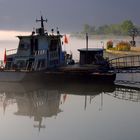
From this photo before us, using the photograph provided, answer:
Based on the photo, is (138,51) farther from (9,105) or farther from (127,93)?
(9,105)

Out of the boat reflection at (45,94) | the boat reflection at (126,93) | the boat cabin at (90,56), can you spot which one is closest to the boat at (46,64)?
the boat cabin at (90,56)

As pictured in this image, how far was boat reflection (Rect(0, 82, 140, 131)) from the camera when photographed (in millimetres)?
35031

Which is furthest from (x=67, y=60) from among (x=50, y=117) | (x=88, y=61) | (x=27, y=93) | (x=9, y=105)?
(x=50, y=117)

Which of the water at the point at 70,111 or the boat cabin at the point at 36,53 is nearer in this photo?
the water at the point at 70,111

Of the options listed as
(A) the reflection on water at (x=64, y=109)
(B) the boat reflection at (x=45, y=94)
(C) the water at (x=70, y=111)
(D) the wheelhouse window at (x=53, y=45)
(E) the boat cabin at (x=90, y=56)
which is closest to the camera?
(C) the water at (x=70, y=111)

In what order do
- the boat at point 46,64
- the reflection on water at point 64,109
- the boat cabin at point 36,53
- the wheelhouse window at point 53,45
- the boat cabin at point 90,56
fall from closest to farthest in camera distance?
1. the reflection on water at point 64,109
2. the boat at point 46,64
3. the boat cabin at point 36,53
4. the wheelhouse window at point 53,45
5. the boat cabin at point 90,56

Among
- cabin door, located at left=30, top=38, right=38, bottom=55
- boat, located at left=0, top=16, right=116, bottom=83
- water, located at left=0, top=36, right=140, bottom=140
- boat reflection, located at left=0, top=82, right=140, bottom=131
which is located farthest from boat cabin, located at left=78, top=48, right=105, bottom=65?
boat reflection, located at left=0, top=82, right=140, bottom=131

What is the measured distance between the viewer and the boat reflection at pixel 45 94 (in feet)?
115

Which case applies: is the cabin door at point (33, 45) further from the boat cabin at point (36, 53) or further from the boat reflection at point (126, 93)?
the boat reflection at point (126, 93)

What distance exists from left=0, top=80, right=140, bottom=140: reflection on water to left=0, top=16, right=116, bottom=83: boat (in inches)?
29.6

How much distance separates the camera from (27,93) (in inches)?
1647

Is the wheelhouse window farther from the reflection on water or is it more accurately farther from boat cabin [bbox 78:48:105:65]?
the reflection on water

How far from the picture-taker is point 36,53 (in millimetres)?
47312

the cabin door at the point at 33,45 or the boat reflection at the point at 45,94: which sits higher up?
the cabin door at the point at 33,45
